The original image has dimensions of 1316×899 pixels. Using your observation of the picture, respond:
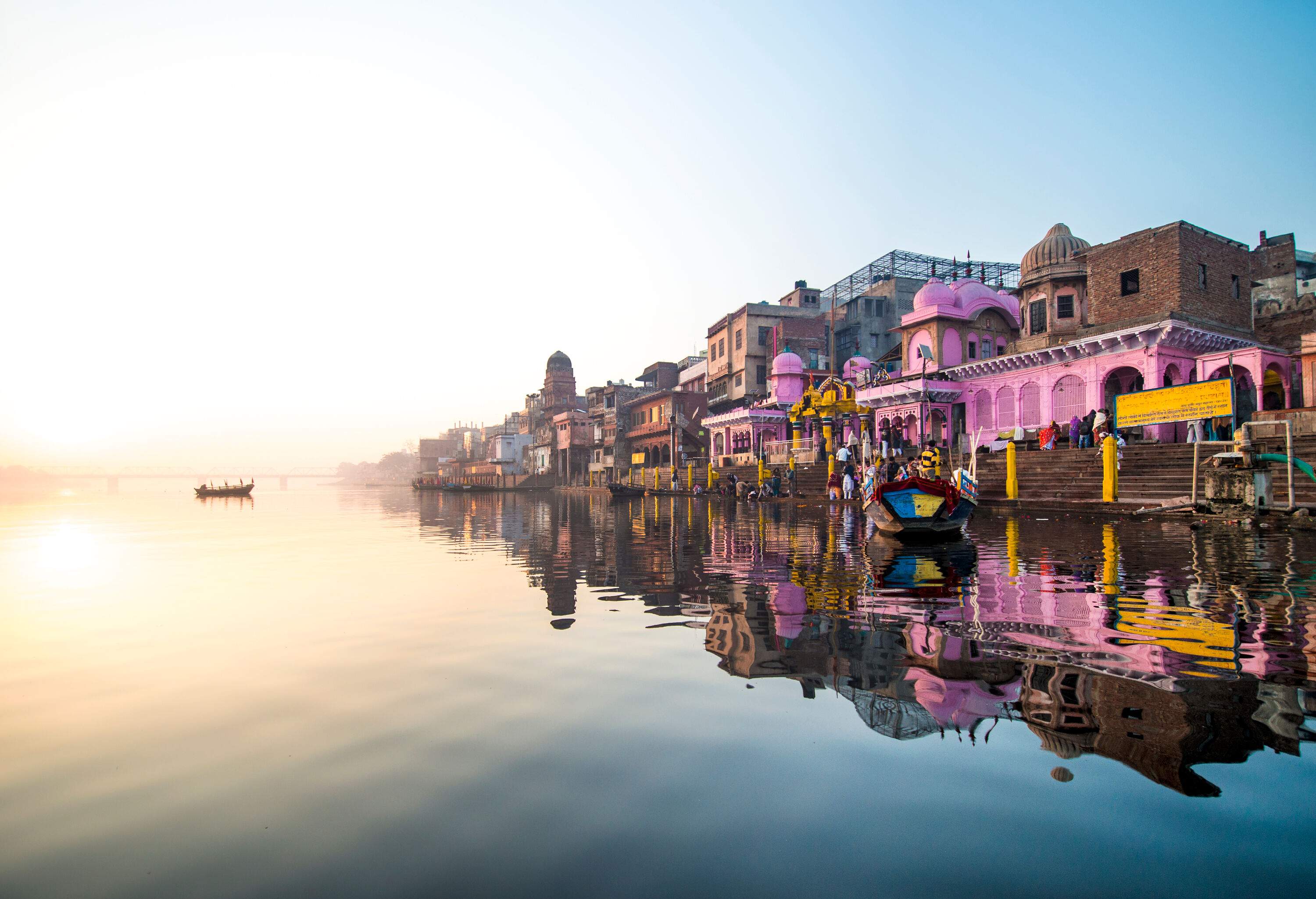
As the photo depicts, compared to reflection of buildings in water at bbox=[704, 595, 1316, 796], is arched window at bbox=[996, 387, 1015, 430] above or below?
above

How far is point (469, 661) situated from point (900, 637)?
3704 millimetres

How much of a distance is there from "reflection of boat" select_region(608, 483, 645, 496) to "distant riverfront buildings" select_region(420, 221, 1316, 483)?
16.0ft

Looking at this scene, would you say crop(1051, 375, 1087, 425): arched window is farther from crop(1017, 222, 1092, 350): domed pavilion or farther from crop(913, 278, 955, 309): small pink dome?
crop(913, 278, 955, 309): small pink dome

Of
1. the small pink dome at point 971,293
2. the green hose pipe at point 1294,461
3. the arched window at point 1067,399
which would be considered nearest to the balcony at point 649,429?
the small pink dome at point 971,293

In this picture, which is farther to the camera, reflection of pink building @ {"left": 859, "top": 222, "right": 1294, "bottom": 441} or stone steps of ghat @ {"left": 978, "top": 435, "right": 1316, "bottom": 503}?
reflection of pink building @ {"left": 859, "top": 222, "right": 1294, "bottom": 441}

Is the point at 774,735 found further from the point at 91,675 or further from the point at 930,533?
the point at 930,533

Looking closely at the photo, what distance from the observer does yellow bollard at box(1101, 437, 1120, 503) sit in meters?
20.2

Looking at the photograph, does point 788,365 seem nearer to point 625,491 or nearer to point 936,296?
point 936,296

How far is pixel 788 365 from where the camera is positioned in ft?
150

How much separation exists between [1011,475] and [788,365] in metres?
23.0

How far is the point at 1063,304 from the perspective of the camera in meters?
33.8

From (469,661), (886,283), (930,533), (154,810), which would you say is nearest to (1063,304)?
(886,283)

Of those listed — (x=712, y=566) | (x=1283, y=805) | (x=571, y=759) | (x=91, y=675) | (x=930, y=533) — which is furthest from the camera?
(x=930, y=533)

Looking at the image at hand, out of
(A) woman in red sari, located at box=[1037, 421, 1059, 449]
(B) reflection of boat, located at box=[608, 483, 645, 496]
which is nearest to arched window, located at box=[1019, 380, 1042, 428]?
(A) woman in red sari, located at box=[1037, 421, 1059, 449]
